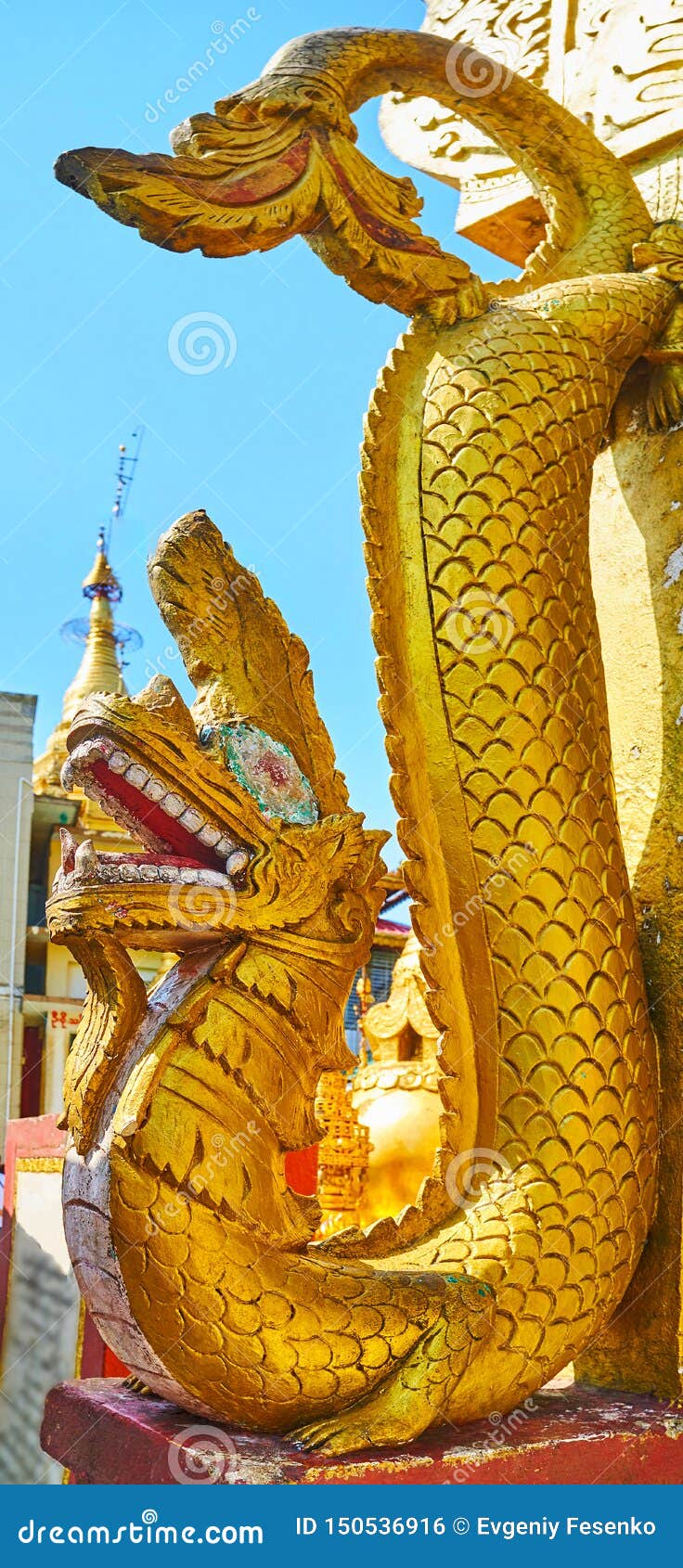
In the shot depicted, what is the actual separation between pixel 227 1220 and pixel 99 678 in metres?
14.5

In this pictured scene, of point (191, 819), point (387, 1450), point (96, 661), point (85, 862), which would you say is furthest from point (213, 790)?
point (96, 661)

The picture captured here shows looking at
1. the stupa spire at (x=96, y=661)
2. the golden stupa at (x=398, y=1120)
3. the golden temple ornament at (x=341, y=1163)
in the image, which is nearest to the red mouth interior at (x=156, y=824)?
the golden stupa at (x=398, y=1120)

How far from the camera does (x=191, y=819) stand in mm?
1709

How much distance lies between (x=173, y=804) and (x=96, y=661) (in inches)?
572

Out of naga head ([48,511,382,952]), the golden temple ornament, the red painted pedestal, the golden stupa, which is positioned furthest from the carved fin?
the golden temple ornament

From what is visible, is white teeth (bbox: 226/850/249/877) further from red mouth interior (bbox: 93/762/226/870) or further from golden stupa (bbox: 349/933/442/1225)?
golden stupa (bbox: 349/933/442/1225)

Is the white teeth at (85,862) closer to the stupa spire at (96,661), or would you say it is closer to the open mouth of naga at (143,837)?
the open mouth of naga at (143,837)

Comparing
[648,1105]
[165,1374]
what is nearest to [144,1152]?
[165,1374]

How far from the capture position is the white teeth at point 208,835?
1715mm

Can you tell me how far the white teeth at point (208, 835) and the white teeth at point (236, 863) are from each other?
0.03 metres

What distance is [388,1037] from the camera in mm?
4605

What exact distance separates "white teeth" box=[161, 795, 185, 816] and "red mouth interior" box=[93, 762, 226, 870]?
1 centimetres

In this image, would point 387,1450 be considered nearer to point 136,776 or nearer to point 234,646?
point 136,776

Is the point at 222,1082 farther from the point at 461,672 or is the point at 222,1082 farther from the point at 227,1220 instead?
the point at 461,672
